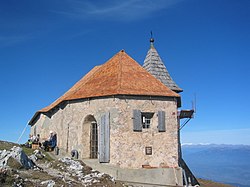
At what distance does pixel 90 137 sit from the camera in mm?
21016

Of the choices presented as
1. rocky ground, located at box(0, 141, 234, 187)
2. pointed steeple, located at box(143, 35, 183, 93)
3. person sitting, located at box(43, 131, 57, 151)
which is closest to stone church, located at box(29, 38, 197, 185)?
rocky ground, located at box(0, 141, 234, 187)

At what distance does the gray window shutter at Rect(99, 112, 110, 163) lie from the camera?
62.7 ft

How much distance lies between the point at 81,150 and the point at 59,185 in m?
6.76

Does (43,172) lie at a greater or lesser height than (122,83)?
lesser

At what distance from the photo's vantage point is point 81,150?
20516mm

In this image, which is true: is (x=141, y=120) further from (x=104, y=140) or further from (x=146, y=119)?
(x=104, y=140)

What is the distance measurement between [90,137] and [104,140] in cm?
201

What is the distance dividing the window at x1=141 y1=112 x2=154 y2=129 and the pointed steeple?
18.8 feet

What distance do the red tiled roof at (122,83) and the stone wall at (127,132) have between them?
1.54 ft

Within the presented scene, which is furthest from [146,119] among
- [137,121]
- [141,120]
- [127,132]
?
[127,132]

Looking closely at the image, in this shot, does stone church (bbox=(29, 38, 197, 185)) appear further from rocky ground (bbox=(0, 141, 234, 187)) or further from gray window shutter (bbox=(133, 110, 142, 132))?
rocky ground (bbox=(0, 141, 234, 187))

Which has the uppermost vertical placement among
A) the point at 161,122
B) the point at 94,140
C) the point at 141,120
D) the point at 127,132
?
the point at 141,120

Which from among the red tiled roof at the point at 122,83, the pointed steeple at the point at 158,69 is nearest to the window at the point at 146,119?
the red tiled roof at the point at 122,83

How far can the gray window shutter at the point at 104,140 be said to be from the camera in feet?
62.7
